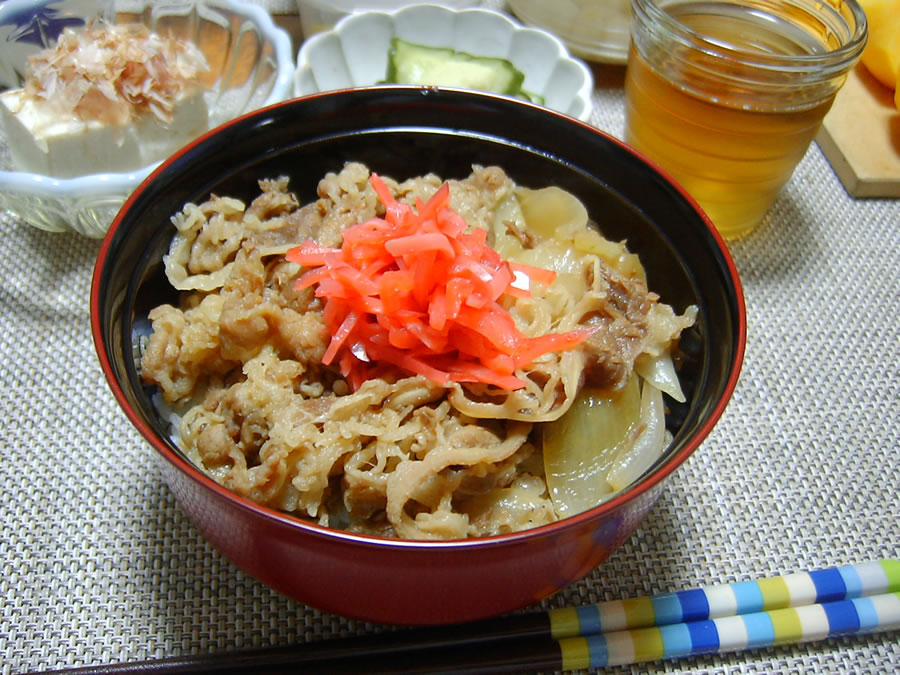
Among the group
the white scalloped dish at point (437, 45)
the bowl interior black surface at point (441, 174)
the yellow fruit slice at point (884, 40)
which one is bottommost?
the white scalloped dish at point (437, 45)

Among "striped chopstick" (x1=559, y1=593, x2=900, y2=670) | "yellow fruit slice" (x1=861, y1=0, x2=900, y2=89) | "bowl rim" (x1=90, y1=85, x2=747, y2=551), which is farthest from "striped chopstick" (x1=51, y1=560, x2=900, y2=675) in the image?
"yellow fruit slice" (x1=861, y1=0, x2=900, y2=89)

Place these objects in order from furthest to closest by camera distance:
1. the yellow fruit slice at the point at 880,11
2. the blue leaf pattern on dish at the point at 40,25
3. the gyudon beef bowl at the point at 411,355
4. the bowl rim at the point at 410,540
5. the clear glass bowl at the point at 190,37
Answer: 1. the yellow fruit slice at the point at 880,11
2. the blue leaf pattern on dish at the point at 40,25
3. the clear glass bowl at the point at 190,37
4. the gyudon beef bowl at the point at 411,355
5. the bowl rim at the point at 410,540

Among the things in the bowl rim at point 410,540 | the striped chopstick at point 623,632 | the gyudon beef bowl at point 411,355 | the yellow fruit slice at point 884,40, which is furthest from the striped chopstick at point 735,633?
the yellow fruit slice at point 884,40

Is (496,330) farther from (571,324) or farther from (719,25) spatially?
(719,25)

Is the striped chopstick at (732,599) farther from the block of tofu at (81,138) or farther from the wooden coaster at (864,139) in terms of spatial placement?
the block of tofu at (81,138)

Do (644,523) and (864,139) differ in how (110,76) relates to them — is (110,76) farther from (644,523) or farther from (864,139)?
(864,139)

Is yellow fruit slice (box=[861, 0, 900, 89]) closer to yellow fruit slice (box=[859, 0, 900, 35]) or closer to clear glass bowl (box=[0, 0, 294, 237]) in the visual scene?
yellow fruit slice (box=[859, 0, 900, 35])

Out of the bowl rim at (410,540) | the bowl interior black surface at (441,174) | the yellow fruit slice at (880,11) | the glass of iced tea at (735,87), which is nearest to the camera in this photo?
the bowl rim at (410,540)
